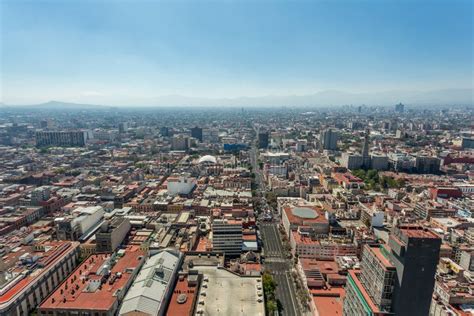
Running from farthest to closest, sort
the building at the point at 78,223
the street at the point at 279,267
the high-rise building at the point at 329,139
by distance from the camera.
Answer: the high-rise building at the point at 329,139, the building at the point at 78,223, the street at the point at 279,267

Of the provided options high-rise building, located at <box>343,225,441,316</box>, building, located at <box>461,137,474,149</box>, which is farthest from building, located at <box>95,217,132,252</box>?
building, located at <box>461,137,474,149</box>

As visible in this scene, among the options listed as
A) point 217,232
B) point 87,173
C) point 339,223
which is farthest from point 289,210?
point 87,173

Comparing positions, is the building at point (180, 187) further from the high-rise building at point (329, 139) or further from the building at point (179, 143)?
the high-rise building at point (329, 139)

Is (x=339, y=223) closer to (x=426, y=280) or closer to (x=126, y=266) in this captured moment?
(x=426, y=280)

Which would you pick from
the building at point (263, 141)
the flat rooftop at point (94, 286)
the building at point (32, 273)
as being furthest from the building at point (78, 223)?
the building at point (263, 141)

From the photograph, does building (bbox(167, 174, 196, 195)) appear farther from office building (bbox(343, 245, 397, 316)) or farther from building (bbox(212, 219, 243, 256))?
office building (bbox(343, 245, 397, 316))

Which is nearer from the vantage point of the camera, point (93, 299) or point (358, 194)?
point (93, 299)
